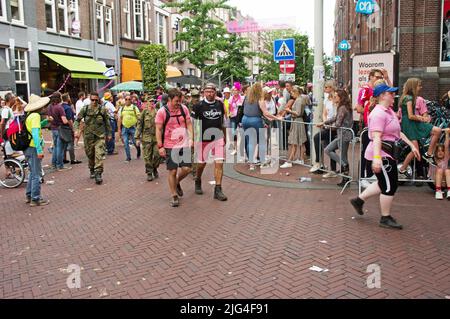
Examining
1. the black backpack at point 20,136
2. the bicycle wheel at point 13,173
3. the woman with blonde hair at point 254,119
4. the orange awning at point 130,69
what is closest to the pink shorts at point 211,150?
the woman with blonde hair at point 254,119

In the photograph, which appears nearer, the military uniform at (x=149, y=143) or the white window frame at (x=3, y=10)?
the military uniform at (x=149, y=143)

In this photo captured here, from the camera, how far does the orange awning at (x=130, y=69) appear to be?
3203 centimetres

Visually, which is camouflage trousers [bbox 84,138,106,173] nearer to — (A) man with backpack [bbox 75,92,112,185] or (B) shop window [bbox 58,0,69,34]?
(A) man with backpack [bbox 75,92,112,185]

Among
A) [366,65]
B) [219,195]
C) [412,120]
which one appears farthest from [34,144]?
[366,65]

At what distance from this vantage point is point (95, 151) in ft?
32.9

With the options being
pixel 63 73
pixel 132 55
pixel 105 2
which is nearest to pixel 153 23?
pixel 132 55

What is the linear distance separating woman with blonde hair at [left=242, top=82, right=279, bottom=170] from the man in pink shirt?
2539 millimetres

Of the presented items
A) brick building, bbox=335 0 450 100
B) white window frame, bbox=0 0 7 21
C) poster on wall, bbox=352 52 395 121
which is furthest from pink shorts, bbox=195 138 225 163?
white window frame, bbox=0 0 7 21

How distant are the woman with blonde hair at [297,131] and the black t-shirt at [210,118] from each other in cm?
279

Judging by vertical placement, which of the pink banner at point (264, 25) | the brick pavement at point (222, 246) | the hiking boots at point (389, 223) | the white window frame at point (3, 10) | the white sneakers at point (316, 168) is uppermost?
the pink banner at point (264, 25)

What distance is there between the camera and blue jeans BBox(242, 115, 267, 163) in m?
10.3

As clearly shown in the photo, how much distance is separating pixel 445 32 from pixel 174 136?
11870mm

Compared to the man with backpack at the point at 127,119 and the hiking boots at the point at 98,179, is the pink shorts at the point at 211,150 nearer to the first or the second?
the hiking boots at the point at 98,179
